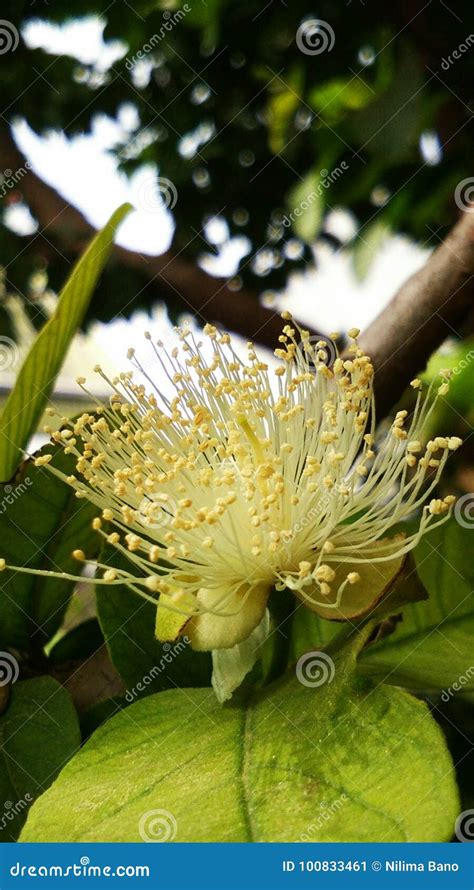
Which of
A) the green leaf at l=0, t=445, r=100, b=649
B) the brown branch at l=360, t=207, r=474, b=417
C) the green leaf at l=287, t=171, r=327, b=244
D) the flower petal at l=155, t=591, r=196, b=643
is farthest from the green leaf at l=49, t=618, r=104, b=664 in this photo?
the green leaf at l=287, t=171, r=327, b=244

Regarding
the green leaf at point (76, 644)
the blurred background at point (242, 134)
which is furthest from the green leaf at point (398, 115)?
the green leaf at point (76, 644)

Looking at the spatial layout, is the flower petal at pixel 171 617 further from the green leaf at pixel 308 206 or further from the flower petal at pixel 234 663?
the green leaf at pixel 308 206

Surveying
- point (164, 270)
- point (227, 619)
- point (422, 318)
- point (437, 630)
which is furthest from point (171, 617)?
point (164, 270)

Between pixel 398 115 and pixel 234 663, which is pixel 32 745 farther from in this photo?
pixel 398 115

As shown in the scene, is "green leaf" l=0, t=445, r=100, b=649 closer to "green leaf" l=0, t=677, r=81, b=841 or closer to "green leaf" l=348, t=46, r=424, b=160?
"green leaf" l=0, t=677, r=81, b=841

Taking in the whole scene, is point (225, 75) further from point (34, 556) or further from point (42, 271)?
point (34, 556)
